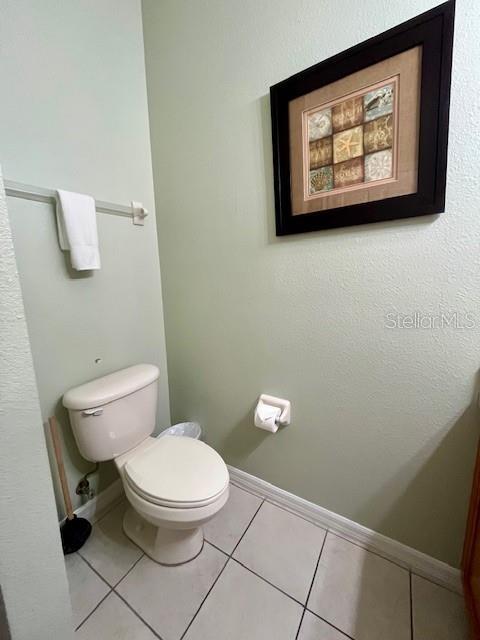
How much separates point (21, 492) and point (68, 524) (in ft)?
2.95

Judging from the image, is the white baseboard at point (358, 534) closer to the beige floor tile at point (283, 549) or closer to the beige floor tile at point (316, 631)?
the beige floor tile at point (283, 549)

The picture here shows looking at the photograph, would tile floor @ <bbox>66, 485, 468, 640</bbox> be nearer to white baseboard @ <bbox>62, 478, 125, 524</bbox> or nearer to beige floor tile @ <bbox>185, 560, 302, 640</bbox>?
beige floor tile @ <bbox>185, 560, 302, 640</bbox>

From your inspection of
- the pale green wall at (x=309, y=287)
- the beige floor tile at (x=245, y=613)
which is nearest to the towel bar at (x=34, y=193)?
the pale green wall at (x=309, y=287)

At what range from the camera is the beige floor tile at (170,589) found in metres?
0.88

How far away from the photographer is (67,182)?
108cm

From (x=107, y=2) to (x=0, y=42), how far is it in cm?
60

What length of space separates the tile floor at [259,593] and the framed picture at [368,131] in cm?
136

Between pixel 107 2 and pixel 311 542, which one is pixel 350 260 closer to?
pixel 311 542

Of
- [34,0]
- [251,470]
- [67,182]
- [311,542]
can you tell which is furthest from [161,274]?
Result: [311,542]

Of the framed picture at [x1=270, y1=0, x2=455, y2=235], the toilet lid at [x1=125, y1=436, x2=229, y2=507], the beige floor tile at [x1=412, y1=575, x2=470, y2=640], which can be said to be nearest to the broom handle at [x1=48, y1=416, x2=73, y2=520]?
the toilet lid at [x1=125, y1=436, x2=229, y2=507]

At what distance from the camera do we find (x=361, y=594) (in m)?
0.95

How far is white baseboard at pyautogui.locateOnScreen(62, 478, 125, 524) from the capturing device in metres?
1.25

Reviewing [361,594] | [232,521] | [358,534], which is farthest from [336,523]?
[232,521]

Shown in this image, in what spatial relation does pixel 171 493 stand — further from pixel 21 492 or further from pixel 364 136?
pixel 364 136
